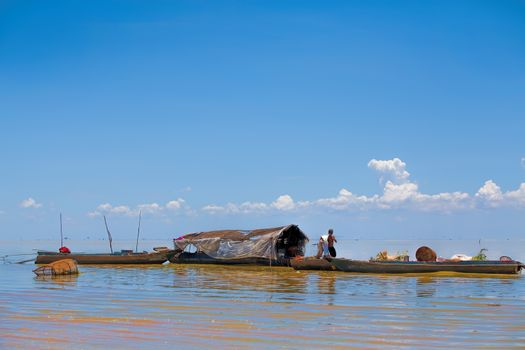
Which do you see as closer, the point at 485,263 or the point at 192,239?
the point at 485,263

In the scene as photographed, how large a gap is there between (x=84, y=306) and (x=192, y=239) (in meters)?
16.7

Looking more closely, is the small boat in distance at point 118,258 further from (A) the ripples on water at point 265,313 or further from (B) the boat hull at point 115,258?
(A) the ripples on water at point 265,313

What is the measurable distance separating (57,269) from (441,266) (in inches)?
550

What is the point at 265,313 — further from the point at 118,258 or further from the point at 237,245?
the point at 118,258

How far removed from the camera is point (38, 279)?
21016 mm

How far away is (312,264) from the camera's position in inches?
958

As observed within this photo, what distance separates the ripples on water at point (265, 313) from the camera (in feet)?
28.8

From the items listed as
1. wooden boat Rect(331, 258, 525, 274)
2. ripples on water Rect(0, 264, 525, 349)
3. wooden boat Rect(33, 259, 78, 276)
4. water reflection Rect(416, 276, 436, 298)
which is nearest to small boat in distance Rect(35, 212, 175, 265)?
wooden boat Rect(33, 259, 78, 276)

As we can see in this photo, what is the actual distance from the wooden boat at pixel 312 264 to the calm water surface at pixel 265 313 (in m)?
3.97

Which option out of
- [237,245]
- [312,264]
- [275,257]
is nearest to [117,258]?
[237,245]

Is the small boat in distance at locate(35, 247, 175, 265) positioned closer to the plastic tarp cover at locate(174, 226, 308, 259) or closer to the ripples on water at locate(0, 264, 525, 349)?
the plastic tarp cover at locate(174, 226, 308, 259)

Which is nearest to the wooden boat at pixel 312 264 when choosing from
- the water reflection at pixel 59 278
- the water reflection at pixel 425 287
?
the water reflection at pixel 425 287

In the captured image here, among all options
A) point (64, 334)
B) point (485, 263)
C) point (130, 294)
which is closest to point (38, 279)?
point (130, 294)

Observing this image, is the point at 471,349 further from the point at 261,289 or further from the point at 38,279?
the point at 38,279
